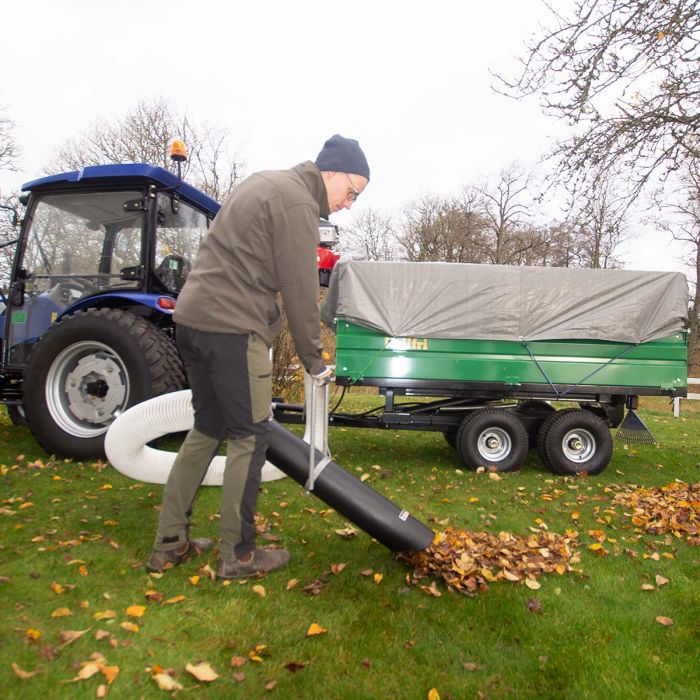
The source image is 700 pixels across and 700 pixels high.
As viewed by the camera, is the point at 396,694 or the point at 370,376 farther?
the point at 370,376

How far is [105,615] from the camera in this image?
2.37 m

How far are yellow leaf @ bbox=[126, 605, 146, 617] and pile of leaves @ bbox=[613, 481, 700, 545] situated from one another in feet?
11.0

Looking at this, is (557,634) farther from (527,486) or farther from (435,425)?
(435,425)

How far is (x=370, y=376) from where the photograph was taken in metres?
5.78

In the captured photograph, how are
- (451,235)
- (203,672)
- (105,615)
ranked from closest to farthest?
1. (203,672)
2. (105,615)
3. (451,235)

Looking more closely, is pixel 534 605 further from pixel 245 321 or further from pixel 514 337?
pixel 514 337

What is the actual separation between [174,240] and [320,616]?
4.47 m

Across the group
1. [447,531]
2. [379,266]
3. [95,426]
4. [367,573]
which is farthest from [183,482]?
[379,266]

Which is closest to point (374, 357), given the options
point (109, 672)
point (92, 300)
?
point (92, 300)

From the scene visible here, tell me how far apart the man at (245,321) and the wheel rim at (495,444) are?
339cm

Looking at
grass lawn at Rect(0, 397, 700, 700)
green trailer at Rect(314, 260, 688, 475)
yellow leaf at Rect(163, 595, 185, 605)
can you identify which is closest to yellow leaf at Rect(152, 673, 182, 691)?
grass lawn at Rect(0, 397, 700, 700)

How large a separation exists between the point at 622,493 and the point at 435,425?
73.0 inches

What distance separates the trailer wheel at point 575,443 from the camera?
5.79 meters

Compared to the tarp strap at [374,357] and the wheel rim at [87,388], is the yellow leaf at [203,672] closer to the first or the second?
the wheel rim at [87,388]
